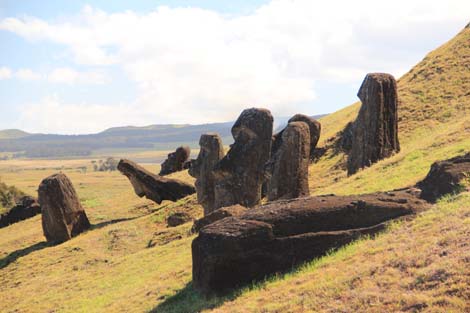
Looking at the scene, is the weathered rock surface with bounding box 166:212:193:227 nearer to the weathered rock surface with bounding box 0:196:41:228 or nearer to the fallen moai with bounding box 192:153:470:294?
the fallen moai with bounding box 192:153:470:294

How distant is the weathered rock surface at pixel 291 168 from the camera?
72.9 feet

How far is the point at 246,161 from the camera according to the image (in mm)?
25391

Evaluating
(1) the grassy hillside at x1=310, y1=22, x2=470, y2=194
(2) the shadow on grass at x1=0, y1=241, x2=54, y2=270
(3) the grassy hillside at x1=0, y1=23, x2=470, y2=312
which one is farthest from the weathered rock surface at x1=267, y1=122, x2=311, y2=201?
(2) the shadow on grass at x1=0, y1=241, x2=54, y2=270

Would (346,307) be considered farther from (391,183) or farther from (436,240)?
(391,183)

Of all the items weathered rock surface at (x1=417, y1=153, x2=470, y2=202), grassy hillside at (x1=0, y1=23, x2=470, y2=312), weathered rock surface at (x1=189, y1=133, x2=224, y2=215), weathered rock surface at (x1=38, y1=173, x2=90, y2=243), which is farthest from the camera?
weathered rock surface at (x1=38, y1=173, x2=90, y2=243)

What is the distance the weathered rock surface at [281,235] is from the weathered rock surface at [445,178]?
3.38 ft

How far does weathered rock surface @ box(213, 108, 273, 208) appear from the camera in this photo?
25344 mm

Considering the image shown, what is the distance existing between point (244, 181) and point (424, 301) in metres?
17.3

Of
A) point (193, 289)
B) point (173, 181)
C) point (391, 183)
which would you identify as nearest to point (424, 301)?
point (193, 289)

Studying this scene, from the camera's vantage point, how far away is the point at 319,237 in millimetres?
13500

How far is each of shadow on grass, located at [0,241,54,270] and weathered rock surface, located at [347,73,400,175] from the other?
66.1ft

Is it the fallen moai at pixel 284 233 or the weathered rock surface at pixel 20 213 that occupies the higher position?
the fallen moai at pixel 284 233

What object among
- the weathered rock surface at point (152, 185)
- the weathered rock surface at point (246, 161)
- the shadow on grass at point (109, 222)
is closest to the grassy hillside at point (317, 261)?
the shadow on grass at point (109, 222)

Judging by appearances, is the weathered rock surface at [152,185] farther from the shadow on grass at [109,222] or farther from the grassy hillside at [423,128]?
the grassy hillside at [423,128]
